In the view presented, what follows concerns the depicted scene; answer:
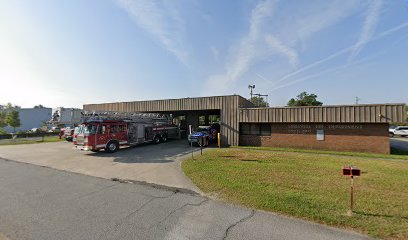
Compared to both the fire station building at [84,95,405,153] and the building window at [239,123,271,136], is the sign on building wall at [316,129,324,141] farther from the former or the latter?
the building window at [239,123,271,136]

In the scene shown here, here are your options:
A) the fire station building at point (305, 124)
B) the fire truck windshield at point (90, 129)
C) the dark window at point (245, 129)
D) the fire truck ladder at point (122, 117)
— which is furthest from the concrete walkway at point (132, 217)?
the dark window at point (245, 129)

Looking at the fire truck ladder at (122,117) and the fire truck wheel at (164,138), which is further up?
the fire truck ladder at (122,117)

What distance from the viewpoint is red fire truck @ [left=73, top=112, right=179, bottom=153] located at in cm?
1736

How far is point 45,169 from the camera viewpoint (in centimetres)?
1251

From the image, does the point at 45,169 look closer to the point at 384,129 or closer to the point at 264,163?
the point at 264,163

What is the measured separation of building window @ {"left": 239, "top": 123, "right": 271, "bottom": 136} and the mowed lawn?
8330 millimetres

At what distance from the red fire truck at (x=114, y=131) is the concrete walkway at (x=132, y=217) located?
345 inches

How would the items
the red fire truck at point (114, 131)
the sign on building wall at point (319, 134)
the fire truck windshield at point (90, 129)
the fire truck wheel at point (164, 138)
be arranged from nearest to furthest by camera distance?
the fire truck windshield at point (90, 129) < the red fire truck at point (114, 131) < the sign on building wall at point (319, 134) < the fire truck wheel at point (164, 138)

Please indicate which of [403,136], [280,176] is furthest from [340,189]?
[403,136]

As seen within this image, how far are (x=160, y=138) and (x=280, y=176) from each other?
56.4 feet

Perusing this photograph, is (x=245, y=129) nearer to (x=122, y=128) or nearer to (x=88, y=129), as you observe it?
(x=122, y=128)

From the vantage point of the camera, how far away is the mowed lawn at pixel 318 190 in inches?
215

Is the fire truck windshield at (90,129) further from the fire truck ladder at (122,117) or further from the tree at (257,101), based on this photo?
the tree at (257,101)

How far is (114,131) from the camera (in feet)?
61.6
